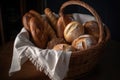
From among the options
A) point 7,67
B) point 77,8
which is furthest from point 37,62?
point 77,8

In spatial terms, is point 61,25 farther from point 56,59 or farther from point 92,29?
point 56,59

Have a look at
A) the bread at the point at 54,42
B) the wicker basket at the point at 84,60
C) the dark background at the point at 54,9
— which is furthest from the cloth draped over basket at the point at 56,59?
the dark background at the point at 54,9

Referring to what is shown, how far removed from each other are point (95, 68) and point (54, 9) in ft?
2.77

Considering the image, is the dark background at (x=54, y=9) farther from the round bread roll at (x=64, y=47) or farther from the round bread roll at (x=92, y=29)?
the round bread roll at (x=64, y=47)

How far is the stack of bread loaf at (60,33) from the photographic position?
819 millimetres

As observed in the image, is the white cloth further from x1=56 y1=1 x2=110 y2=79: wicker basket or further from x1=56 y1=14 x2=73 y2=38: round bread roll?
x1=56 y1=14 x2=73 y2=38: round bread roll

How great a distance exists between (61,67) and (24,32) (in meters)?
0.24

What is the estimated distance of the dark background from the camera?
1.39 metres

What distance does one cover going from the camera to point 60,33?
37.4 inches

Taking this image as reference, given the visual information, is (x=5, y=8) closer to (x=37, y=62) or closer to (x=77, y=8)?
(x=77, y=8)

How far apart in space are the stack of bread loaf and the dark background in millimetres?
500

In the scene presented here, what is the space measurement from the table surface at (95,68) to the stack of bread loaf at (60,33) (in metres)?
0.12

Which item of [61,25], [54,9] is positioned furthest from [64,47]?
[54,9]

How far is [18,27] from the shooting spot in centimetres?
165
